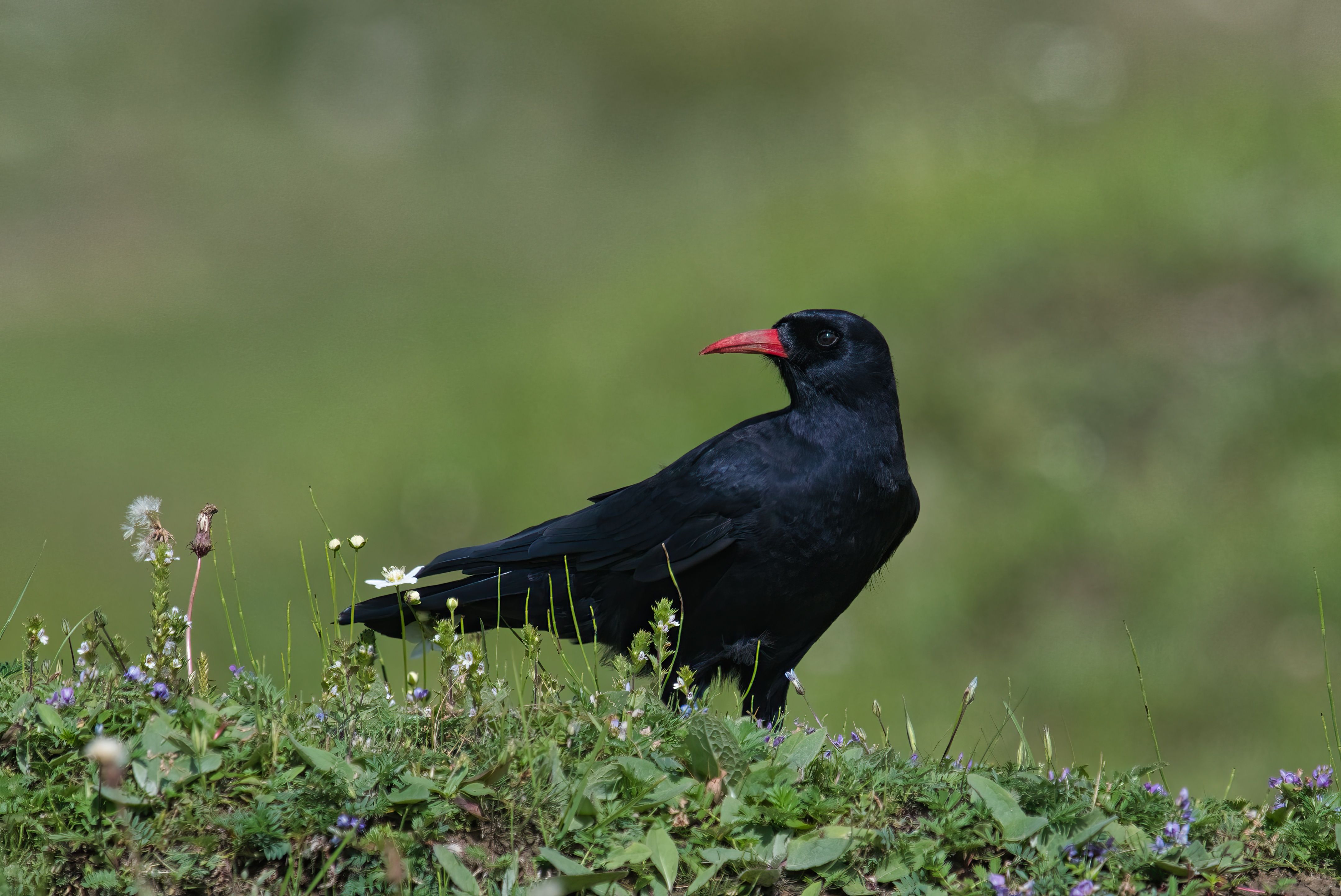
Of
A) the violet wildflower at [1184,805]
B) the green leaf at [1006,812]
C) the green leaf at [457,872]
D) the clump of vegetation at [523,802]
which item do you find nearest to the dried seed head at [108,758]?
the clump of vegetation at [523,802]

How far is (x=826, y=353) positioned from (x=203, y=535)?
100 inches

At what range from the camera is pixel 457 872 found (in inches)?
93.6

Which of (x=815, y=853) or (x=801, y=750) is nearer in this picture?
(x=815, y=853)

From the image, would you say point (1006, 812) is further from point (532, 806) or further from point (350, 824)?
point (350, 824)

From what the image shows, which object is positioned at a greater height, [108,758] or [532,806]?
[108,758]

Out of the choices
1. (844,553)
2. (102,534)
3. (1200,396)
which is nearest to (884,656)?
(1200,396)

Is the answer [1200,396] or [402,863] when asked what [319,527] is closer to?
[1200,396]

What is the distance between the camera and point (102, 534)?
10.7 metres

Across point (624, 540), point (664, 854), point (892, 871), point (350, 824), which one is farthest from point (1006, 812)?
point (624, 540)

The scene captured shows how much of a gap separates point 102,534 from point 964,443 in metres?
7.40

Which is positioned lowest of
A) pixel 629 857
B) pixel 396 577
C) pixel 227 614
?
pixel 629 857

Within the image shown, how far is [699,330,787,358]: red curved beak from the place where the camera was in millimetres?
4832

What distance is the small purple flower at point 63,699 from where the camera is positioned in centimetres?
271

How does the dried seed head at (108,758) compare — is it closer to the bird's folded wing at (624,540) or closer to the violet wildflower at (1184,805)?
the violet wildflower at (1184,805)
